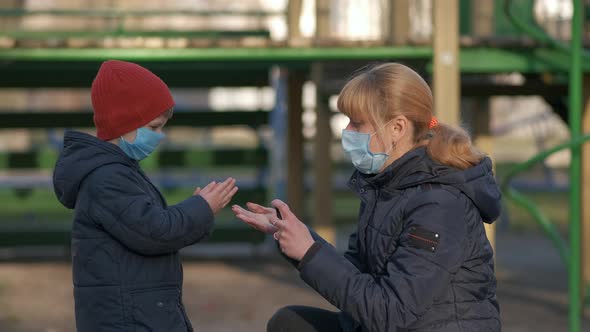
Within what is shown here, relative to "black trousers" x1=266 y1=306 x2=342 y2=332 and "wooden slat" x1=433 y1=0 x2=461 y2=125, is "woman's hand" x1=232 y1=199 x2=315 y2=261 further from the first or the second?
"wooden slat" x1=433 y1=0 x2=461 y2=125

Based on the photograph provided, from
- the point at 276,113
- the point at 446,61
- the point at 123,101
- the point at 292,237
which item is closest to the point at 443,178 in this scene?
the point at 292,237

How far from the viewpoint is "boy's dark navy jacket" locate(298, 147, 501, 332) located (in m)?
2.44

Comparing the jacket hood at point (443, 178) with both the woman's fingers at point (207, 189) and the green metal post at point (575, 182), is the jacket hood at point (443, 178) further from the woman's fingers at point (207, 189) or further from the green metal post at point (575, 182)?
the green metal post at point (575, 182)

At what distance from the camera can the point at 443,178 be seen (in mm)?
2541

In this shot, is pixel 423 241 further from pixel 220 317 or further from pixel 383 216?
pixel 220 317

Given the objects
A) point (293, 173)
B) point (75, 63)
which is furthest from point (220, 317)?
point (293, 173)

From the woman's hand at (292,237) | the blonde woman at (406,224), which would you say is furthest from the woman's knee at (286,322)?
the woman's hand at (292,237)

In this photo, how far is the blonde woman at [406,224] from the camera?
2449mm

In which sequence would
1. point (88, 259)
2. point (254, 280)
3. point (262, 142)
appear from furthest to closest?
point (262, 142) < point (254, 280) < point (88, 259)

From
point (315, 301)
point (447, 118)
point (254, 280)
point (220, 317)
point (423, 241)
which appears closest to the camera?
point (423, 241)

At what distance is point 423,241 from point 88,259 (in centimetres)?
97

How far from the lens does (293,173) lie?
28.5 ft

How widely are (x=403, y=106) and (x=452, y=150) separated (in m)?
0.17

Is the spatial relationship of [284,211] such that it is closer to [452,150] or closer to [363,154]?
[363,154]
